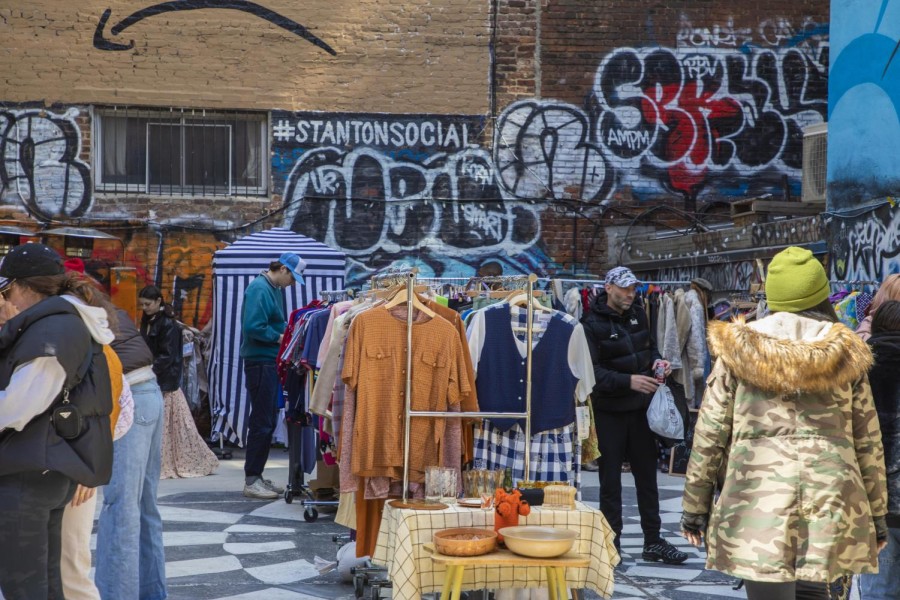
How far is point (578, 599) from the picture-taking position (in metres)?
5.32

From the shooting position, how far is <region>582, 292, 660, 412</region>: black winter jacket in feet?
25.1

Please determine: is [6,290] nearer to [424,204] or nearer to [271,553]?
[271,553]

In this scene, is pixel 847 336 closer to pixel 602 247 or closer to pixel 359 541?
pixel 359 541

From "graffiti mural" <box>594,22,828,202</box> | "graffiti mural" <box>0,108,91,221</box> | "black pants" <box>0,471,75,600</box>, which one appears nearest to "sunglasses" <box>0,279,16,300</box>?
"black pants" <box>0,471,75,600</box>

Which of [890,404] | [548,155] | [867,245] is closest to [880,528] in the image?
[890,404]

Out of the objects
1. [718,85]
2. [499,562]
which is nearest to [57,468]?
[499,562]

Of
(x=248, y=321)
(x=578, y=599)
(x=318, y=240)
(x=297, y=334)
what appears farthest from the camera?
(x=318, y=240)

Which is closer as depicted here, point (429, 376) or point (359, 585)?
point (429, 376)

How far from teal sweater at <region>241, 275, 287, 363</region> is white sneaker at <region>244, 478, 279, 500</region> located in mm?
1144

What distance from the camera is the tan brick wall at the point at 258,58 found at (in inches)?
536

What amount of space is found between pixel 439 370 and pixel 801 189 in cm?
981

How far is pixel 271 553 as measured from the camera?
7902 mm

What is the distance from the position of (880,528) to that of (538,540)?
1.41 m

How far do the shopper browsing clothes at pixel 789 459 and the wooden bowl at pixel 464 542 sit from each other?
83cm
